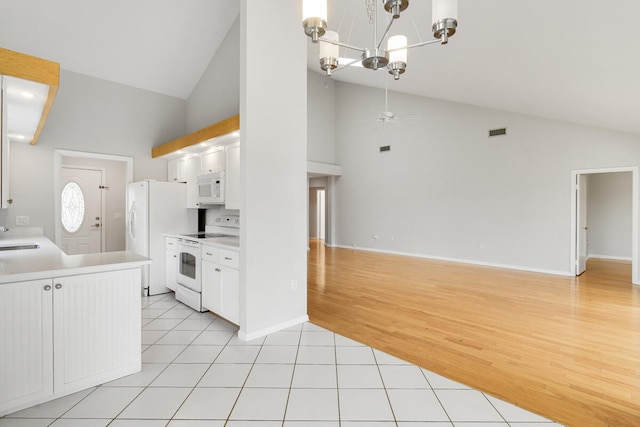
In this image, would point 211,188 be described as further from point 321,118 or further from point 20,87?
point 321,118

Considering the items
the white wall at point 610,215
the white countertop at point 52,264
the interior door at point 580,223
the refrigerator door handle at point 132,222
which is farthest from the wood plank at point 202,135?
the white wall at point 610,215

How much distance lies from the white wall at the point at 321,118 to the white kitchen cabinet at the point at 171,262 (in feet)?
16.7

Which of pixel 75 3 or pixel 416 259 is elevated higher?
pixel 75 3

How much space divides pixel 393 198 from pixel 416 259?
1.75 m

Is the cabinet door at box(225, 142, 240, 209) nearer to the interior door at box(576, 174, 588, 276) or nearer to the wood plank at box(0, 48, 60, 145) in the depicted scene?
the wood plank at box(0, 48, 60, 145)

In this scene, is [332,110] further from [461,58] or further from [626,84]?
[626,84]

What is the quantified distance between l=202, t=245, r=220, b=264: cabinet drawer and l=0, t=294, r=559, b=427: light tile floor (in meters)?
0.85

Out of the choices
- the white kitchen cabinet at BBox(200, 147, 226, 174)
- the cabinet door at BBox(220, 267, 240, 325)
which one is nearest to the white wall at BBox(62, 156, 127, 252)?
the white kitchen cabinet at BBox(200, 147, 226, 174)

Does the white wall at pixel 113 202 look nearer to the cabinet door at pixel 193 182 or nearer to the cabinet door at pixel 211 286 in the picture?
the cabinet door at pixel 193 182

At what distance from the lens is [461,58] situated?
3.94 meters

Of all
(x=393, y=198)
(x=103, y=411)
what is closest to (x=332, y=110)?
(x=393, y=198)

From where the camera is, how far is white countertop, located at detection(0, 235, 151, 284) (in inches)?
72.7

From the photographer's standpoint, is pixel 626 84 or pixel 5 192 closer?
pixel 5 192

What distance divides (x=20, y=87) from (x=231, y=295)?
2371 mm
